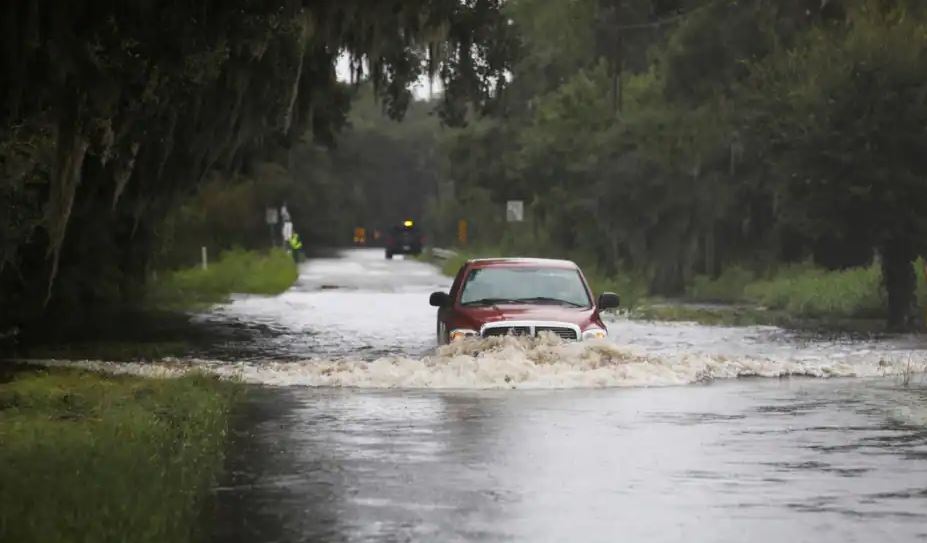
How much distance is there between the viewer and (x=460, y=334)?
23844 mm

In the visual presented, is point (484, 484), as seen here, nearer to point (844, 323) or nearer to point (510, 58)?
point (510, 58)

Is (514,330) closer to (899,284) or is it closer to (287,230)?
(899,284)

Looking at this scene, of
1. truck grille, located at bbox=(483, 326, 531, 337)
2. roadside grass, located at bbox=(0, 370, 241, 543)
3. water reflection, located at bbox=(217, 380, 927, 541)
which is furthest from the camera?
truck grille, located at bbox=(483, 326, 531, 337)

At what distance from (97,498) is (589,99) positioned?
56.9 m

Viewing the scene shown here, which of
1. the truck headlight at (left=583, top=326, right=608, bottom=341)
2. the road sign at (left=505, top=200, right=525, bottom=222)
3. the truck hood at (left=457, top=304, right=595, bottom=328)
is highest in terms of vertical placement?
the road sign at (left=505, top=200, right=525, bottom=222)

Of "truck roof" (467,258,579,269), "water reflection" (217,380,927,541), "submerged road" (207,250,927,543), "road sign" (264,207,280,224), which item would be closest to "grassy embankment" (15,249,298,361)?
"submerged road" (207,250,927,543)

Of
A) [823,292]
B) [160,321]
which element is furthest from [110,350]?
Answer: [823,292]

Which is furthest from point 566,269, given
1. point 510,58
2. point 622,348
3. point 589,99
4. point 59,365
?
point 589,99

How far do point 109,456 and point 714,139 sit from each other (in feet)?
150

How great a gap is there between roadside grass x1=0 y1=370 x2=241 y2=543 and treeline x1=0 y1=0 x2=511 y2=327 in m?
2.85

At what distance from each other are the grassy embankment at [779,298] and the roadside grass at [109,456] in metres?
21.5

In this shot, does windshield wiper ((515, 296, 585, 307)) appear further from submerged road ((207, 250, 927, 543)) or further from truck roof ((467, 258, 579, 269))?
submerged road ((207, 250, 927, 543))

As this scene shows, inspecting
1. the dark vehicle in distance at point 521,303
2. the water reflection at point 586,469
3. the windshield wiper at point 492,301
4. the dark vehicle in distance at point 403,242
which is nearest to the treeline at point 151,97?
the water reflection at point 586,469

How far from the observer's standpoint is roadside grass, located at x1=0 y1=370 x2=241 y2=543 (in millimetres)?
10562
